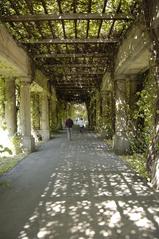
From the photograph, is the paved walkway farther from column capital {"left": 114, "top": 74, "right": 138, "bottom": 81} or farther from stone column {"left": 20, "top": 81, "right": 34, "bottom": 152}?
column capital {"left": 114, "top": 74, "right": 138, "bottom": 81}

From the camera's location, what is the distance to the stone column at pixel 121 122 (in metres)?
14.4

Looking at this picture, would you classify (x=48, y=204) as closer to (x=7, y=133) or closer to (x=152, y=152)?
(x=152, y=152)

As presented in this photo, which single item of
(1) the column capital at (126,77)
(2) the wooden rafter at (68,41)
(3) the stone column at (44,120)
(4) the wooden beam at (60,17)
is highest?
(4) the wooden beam at (60,17)

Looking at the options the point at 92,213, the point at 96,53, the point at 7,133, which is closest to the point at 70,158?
the point at 7,133

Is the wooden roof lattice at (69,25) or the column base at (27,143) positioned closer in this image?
the wooden roof lattice at (69,25)

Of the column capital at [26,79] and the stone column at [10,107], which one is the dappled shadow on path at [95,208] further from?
the column capital at [26,79]

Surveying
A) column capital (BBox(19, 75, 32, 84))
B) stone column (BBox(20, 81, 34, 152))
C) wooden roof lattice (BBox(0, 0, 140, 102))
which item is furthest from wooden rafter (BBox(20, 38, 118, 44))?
stone column (BBox(20, 81, 34, 152))

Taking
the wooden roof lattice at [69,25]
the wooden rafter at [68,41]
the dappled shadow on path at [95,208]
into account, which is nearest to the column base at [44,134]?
the wooden roof lattice at [69,25]

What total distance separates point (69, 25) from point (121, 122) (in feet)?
14.7

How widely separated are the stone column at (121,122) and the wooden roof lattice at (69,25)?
1543 millimetres

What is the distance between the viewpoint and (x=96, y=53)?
51.1ft

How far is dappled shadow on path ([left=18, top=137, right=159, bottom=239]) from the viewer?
208 inches

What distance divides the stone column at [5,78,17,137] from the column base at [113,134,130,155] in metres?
4.26

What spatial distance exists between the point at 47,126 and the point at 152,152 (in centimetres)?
1593
